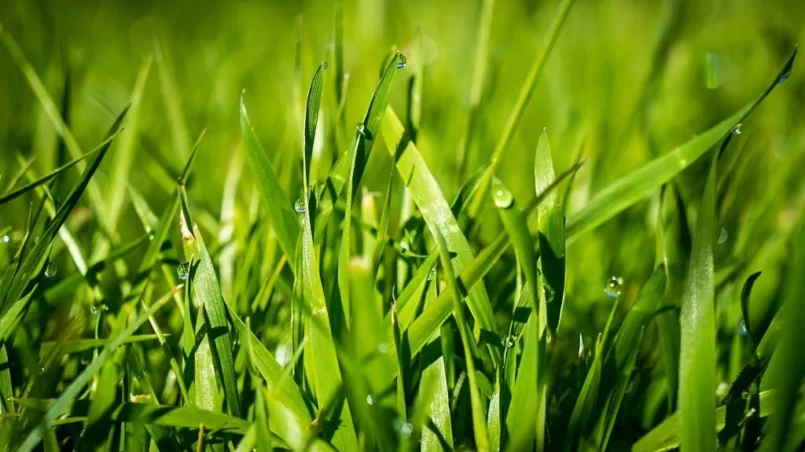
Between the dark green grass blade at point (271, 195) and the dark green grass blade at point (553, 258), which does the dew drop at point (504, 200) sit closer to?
the dark green grass blade at point (553, 258)

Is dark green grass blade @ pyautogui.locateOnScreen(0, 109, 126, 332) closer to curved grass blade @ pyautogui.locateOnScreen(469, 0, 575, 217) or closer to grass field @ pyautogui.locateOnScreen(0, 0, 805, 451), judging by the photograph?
grass field @ pyautogui.locateOnScreen(0, 0, 805, 451)

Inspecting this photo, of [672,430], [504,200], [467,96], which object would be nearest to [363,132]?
[504,200]

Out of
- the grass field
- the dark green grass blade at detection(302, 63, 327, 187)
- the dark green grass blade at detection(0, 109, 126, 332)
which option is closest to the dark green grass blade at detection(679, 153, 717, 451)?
the grass field

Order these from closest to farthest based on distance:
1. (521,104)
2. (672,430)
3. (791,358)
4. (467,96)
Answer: (791,358) → (672,430) → (521,104) → (467,96)

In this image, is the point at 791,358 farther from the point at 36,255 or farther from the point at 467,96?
the point at 467,96

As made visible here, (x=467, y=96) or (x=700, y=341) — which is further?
(x=467, y=96)

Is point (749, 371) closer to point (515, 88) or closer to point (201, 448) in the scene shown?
point (201, 448)

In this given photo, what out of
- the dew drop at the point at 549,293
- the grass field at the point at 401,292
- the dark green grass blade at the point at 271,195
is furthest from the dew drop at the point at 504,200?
the dark green grass blade at the point at 271,195
